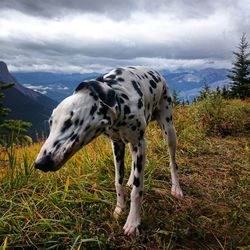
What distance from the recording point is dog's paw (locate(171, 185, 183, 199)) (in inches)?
205

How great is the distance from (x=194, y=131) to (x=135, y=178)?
5.07 meters

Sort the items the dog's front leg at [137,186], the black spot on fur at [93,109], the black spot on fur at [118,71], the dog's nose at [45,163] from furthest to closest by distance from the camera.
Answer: the black spot on fur at [118,71] < the dog's front leg at [137,186] < the black spot on fur at [93,109] < the dog's nose at [45,163]

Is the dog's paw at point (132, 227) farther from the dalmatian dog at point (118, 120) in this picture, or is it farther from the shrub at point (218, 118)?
the shrub at point (218, 118)

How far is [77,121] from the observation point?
10.6 ft

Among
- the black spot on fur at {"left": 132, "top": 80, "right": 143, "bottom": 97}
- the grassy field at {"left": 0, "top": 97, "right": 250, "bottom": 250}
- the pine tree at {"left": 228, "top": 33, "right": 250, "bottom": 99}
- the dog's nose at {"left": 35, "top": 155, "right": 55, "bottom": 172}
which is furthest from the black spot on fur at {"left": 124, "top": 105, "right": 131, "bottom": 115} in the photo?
the pine tree at {"left": 228, "top": 33, "right": 250, "bottom": 99}

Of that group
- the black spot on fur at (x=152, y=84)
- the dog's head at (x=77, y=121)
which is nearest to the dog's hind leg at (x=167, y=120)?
the black spot on fur at (x=152, y=84)

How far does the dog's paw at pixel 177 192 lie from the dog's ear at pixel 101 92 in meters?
2.15

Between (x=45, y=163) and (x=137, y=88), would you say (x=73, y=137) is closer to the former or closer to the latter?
(x=45, y=163)

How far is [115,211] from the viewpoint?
14.7ft

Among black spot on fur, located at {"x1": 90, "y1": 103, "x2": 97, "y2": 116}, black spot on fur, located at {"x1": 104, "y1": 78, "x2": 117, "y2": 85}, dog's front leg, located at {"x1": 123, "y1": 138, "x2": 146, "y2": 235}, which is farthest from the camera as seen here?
dog's front leg, located at {"x1": 123, "y1": 138, "x2": 146, "y2": 235}

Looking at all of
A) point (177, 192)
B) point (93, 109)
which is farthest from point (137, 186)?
point (177, 192)

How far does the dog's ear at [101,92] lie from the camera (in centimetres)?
345

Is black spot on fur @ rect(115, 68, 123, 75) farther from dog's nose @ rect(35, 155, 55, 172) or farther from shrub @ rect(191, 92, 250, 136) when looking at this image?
shrub @ rect(191, 92, 250, 136)

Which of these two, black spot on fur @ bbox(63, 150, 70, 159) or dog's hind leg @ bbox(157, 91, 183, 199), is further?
dog's hind leg @ bbox(157, 91, 183, 199)
